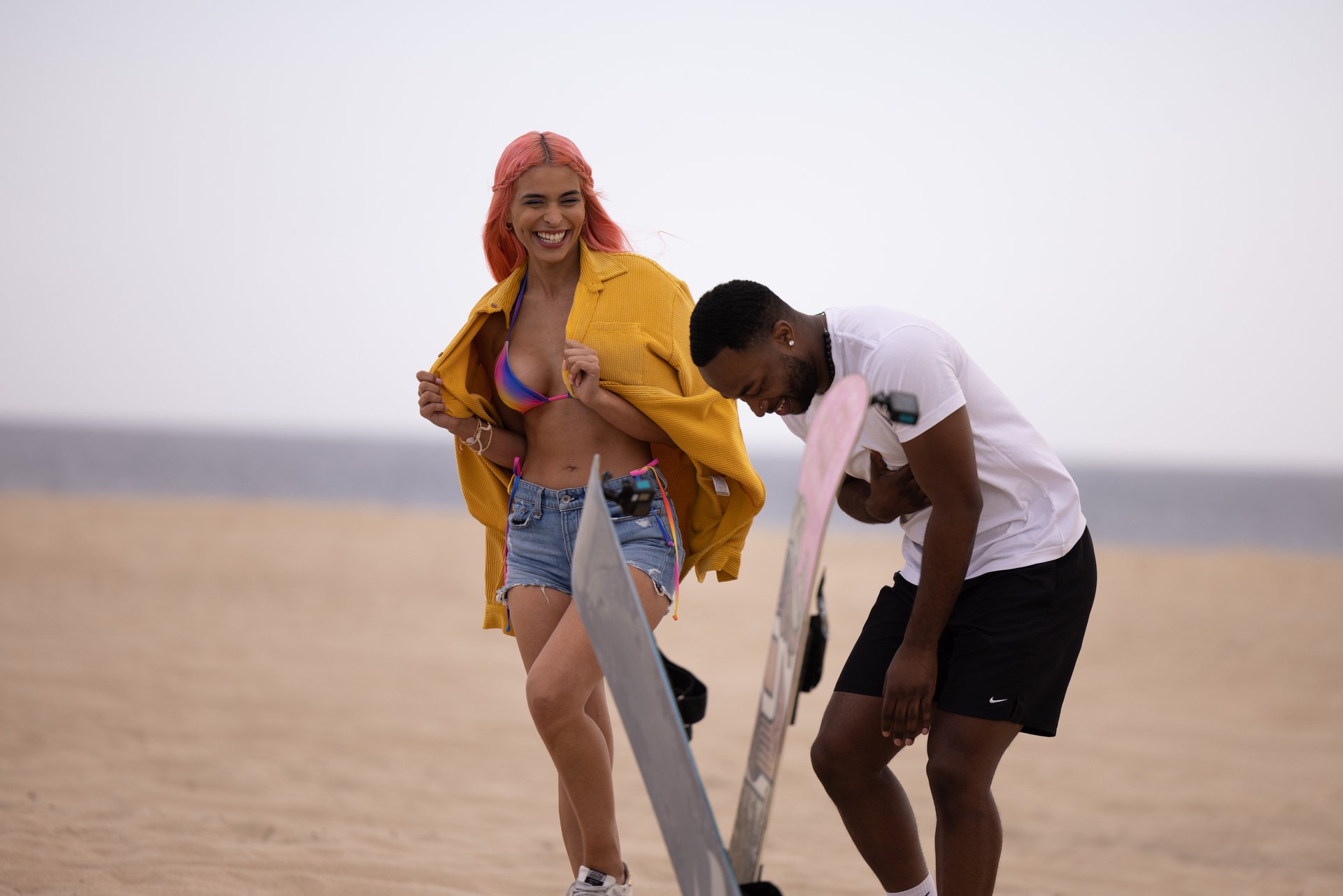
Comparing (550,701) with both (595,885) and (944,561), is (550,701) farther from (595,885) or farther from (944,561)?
(944,561)

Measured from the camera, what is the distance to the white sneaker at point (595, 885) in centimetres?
267

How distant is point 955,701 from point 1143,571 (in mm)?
13182

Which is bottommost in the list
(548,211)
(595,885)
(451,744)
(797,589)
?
(451,744)

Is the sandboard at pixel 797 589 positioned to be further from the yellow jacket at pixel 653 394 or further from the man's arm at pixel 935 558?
the yellow jacket at pixel 653 394

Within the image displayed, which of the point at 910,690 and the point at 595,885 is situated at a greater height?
the point at 910,690

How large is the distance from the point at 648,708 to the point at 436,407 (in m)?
1.24

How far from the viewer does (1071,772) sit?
6.18 m

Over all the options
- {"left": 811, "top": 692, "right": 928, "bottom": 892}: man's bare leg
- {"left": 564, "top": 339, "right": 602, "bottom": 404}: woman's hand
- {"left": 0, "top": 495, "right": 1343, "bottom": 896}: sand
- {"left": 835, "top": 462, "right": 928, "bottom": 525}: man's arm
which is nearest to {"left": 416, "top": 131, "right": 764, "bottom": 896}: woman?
{"left": 564, "top": 339, "right": 602, "bottom": 404}: woman's hand

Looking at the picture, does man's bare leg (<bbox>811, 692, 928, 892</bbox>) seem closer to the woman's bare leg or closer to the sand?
the woman's bare leg

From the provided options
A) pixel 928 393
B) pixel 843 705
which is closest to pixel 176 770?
pixel 843 705

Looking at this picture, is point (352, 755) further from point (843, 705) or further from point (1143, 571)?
point (1143, 571)

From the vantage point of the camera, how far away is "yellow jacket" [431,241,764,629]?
9.50ft

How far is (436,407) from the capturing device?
2971 mm

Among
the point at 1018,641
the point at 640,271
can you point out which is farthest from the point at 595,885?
the point at 640,271
